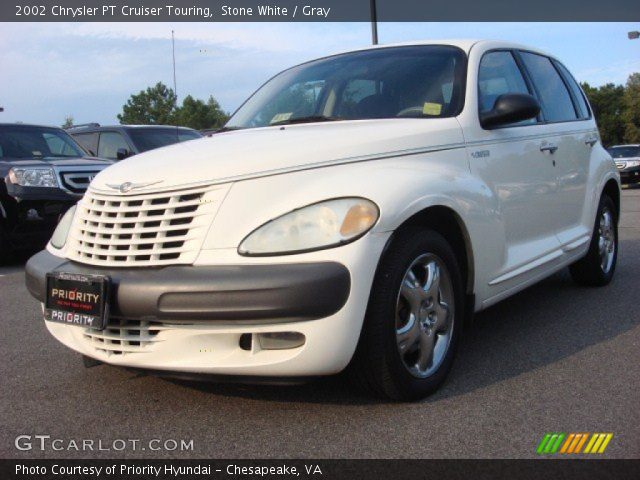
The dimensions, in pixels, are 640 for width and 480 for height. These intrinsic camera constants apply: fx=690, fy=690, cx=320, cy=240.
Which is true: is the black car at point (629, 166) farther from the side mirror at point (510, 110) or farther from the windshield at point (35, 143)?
the side mirror at point (510, 110)

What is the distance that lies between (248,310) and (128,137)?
28.1ft

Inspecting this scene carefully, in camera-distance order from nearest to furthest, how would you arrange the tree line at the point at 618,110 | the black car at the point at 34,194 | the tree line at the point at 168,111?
the black car at the point at 34,194
the tree line at the point at 618,110
the tree line at the point at 168,111

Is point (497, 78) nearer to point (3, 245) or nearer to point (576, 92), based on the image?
point (576, 92)

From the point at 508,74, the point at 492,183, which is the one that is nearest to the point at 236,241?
the point at 492,183

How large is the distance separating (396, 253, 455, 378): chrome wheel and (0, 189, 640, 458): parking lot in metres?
0.18

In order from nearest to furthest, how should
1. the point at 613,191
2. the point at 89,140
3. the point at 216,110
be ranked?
the point at 613,191, the point at 89,140, the point at 216,110

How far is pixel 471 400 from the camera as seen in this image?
9.95 feet

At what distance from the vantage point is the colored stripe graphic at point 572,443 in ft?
8.33

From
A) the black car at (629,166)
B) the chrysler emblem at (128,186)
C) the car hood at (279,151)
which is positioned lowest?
the black car at (629,166)

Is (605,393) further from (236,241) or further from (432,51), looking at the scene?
(432,51)

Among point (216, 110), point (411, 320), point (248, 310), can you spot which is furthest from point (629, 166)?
point (216, 110)

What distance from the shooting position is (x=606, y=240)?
216 inches

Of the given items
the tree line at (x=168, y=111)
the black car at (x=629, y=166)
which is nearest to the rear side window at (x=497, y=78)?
the black car at (x=629, y=166)

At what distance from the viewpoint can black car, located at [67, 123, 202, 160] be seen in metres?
10.5
